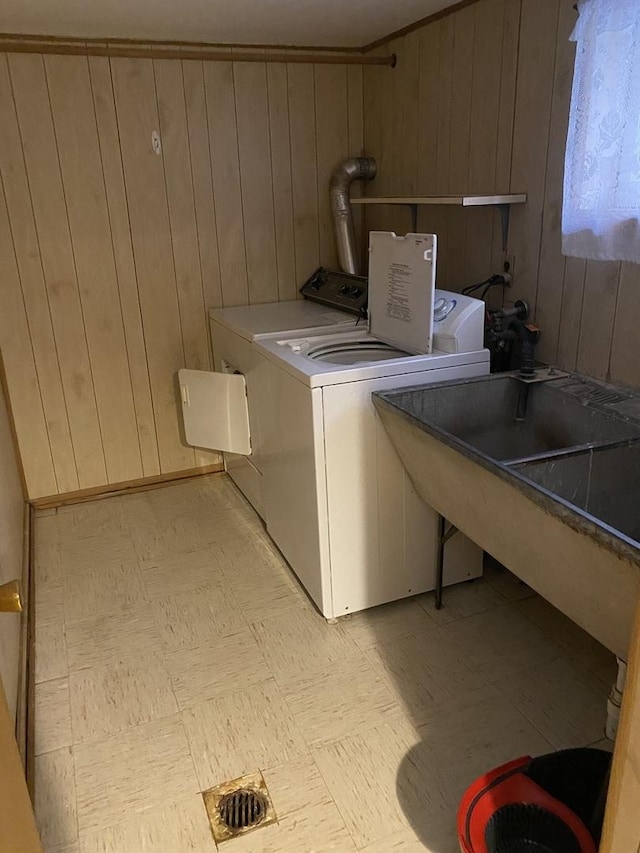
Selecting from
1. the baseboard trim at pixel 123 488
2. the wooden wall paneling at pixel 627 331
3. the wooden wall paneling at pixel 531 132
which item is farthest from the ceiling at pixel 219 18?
the baseboard trim at pixel 123 488

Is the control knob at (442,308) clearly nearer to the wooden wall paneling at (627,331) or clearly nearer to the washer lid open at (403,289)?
the washer lid open at (403,289)

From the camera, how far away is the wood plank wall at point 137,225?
8.99ft

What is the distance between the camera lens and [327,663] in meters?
2.03

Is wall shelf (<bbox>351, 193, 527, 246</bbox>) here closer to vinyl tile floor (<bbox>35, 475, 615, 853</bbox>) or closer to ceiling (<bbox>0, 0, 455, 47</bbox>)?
ceiling (<bbox>0, 0, 455, 47</bbox>)

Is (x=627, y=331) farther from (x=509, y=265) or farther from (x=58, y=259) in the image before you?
(x=58, y=259)

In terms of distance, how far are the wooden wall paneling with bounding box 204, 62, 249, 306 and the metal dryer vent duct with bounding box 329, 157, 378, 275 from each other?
1.49ft

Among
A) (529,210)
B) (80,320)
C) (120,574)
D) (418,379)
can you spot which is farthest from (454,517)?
(80,320)

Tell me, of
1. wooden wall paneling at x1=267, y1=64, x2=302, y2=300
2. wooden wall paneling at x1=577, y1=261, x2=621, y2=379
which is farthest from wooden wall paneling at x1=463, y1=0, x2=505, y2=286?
wooden wall paneling at x1=267, y1=64, x2=302, y2=300

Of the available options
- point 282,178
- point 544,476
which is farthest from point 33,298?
point 544,476

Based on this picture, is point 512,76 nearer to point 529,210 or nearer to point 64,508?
point 529,210

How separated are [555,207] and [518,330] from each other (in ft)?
1.32

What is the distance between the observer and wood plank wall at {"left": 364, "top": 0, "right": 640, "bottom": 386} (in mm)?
1967

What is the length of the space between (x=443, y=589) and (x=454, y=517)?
0.60 meters

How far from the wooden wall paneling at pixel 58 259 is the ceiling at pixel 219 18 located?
0.22 meters
